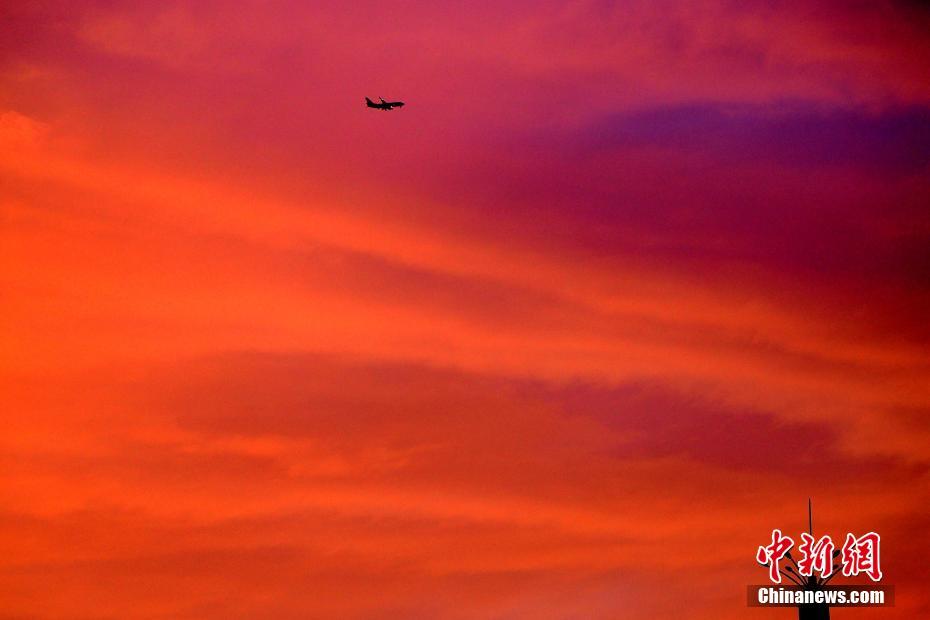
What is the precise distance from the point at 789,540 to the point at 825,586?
10697 millimetres

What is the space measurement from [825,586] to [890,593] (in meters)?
9.08

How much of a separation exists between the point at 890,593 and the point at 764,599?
16.9m

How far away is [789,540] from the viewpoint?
573 ft

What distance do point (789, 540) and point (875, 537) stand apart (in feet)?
34.5

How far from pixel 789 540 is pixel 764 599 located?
10073mm

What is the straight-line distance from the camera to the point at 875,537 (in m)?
174

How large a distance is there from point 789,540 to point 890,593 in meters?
18.4

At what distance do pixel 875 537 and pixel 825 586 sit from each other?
10.6 m

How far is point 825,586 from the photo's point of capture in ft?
592

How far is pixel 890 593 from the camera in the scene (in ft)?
598
